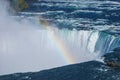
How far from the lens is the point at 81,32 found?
94.2 ft

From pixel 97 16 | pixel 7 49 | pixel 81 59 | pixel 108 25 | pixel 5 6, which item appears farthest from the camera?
pixel 5 6

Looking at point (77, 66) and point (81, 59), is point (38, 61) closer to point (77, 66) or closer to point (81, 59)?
point (81, 59)

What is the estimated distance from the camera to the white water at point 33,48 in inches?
975

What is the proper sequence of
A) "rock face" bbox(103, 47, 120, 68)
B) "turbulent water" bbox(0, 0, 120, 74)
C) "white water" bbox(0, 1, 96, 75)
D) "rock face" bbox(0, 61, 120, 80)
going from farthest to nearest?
"turbulent water" bbox(0, 0, 120, 74) < "white water" bbox(0, 1, 96, 75) < "rock face" bbox(103, 47, 120, 68) < "rock face" bbox(0, 61, 120, 80)

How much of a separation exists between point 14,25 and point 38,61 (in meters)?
7.30

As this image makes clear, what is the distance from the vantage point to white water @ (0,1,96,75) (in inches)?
975

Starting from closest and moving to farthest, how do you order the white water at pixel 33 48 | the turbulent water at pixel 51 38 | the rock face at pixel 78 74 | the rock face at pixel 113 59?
the rock face at pixel 78 74 < the rock face at pixel 113 59 < the white water at pixel 33 48 < the turbulent water at pixel 51 38

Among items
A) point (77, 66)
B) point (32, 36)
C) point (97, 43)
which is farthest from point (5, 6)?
point (77, 66)

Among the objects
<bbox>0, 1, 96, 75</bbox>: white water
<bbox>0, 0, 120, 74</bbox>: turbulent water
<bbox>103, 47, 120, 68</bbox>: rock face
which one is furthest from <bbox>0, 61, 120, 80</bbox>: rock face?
<bbox>0, 1, 96, 75</bbox>: white water

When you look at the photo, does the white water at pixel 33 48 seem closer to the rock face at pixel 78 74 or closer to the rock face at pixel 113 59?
the rock face at pixel 113 59

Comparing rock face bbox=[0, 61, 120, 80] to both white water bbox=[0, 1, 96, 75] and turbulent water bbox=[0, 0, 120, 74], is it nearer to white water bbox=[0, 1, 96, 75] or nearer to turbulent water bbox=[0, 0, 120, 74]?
turbulent water bbox=[0, 0, 120, 74]

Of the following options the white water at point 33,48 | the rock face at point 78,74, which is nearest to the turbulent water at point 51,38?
the white water at point 33,48

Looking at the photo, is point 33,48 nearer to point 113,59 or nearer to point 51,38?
point 51,38

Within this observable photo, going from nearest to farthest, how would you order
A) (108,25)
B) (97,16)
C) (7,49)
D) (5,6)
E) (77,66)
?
(77,66), (7,49), (108,25), (97,16), (5,6)
